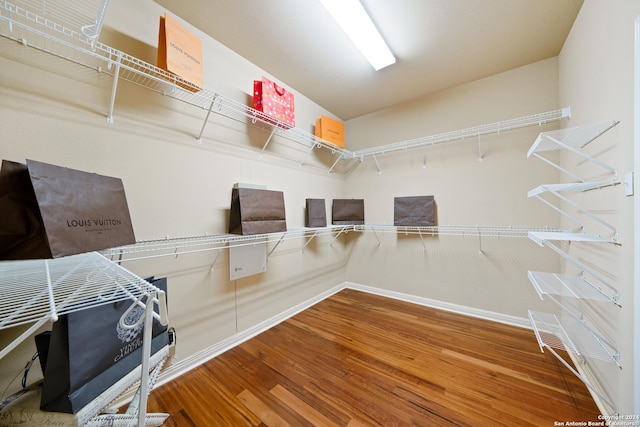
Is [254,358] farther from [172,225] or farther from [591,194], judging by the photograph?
[591,194]

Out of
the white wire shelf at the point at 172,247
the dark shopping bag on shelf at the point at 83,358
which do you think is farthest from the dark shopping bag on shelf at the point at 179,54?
the dark shopping bag on shelf at the point at 83,358

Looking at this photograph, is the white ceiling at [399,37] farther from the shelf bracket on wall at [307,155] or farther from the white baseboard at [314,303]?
the white baseboard at [314,303]

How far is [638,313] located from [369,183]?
2.08 m

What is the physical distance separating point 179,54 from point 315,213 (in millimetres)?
1483

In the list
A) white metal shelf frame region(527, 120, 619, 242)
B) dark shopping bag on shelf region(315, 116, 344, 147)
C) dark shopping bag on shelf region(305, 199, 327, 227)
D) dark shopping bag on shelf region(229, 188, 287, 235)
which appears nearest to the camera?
white metal shelf frame region(527, 120, 619, 242)

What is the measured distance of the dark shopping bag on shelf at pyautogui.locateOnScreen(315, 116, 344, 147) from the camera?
226 centimetres

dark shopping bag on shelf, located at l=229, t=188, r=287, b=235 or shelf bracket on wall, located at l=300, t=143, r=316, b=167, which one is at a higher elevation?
shelf bracket on wall, located at l=300, t=143, r=316, b=167

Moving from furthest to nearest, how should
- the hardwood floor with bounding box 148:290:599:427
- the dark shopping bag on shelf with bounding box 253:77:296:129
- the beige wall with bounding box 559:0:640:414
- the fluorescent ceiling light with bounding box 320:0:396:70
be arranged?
the dark shopping bag on shelf with bounding box 253:77:296:129
the fluorescent ceiling light with bounding box 320:0:396:70
the hardwood floor with bounding box 148:290:599:427
the beige wall with bounding box 559:0:640:414

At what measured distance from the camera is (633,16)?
85 cm

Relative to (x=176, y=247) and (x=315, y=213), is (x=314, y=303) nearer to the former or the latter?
(x=315, y=213)

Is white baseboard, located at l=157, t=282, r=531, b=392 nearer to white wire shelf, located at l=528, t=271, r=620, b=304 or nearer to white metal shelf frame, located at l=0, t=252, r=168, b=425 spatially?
white wire shelf, located at l=528, t=271, r=620, b=304

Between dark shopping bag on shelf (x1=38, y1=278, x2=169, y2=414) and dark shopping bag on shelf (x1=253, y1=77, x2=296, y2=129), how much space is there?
141 centimetres

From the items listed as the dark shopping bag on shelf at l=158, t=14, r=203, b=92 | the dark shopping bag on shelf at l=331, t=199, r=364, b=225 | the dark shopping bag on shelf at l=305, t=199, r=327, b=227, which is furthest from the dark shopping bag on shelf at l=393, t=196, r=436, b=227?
the dark shopping bag on shelf at l=158, t=14, r=203, b=92

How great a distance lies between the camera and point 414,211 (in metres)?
2.24
